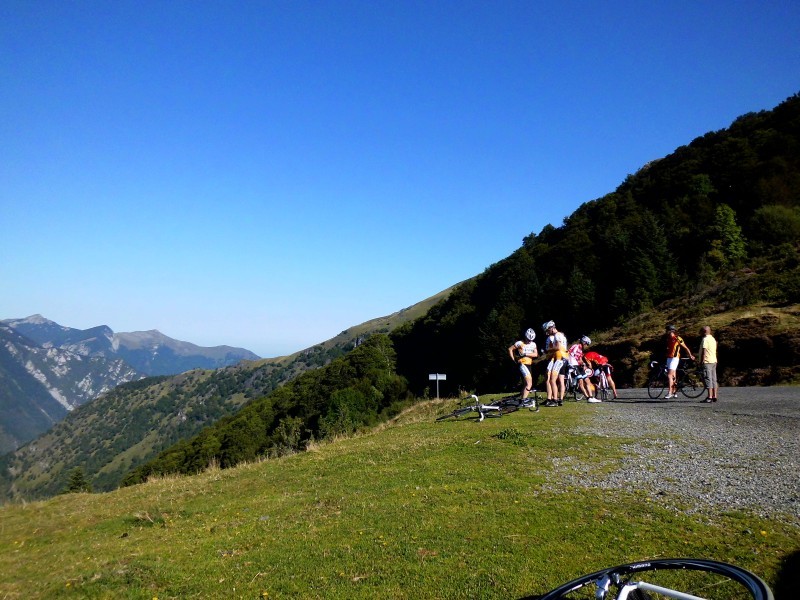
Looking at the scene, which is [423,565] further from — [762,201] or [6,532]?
[762,201]

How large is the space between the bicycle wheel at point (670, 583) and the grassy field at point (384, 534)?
0.60 meters

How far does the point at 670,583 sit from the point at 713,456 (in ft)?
18.4

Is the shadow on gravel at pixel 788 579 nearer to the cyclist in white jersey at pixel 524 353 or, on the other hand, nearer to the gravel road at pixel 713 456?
the gravel road at pixel 713 456

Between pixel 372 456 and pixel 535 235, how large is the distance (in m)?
112

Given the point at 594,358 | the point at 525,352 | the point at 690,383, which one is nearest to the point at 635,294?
the point at 690,383

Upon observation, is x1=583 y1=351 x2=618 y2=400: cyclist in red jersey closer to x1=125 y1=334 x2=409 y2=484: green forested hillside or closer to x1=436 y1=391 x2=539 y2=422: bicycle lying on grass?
x1=436 y1=391 x2=539 y2=422: bicycle lying on grass

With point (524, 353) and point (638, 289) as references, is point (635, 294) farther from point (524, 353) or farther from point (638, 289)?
point (524, 353)

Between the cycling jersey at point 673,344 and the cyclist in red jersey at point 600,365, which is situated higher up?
the cycling jersey at point 673,344

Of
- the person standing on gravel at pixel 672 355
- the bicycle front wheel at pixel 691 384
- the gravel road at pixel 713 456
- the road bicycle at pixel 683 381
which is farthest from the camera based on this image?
the road bicycle at pixel 683 381

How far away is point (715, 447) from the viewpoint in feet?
32.3

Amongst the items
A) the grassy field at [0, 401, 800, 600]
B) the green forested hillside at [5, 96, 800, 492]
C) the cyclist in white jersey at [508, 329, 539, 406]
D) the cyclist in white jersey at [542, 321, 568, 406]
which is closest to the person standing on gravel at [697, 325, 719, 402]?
the cyclist in white jersey at [542, 321, 568, 406]

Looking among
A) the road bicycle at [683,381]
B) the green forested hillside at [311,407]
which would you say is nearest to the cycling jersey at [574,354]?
the road bicycle at [683,381]

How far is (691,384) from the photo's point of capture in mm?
19391

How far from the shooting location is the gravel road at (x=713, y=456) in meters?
6.71
